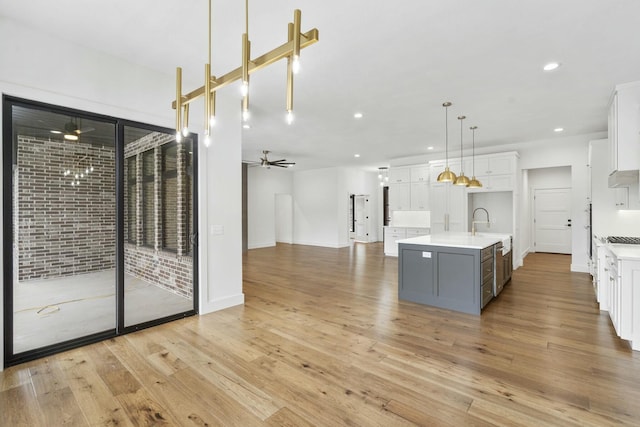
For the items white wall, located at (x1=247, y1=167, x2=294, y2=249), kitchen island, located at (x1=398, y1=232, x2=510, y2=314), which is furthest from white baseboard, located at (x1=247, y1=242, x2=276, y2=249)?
kitchen island, located at (x1=398, y1=232, x2=510, y2=314)

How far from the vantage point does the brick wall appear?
2938 mm

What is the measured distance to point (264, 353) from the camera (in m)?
2.80

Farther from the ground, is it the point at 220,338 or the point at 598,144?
the point at 598,144

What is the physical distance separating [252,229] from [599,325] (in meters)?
8.90

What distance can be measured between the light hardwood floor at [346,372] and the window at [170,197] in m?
1.16

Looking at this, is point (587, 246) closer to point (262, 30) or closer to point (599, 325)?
point (599, 325)

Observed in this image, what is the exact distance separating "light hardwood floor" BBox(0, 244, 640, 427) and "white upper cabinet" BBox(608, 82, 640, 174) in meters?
1.92

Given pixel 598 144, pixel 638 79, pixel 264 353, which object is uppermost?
pixel 638 79

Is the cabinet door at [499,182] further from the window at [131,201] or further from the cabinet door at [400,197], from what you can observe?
the window at [131,201]

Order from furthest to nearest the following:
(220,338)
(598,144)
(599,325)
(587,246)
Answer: (587,246), (598,144), (599,325), (220,338)

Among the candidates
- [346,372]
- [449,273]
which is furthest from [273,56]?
[449,273]

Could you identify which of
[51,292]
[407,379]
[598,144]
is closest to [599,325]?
[407,379]

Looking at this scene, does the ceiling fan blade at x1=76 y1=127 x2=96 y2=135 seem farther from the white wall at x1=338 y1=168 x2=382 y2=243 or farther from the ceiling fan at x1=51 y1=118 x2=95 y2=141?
the white wall at x1=338 y1=168 x2=382 y2=243

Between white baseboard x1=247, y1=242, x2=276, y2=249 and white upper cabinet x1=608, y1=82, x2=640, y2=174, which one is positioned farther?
white baseboard x1=247, y1=242, x2=276, y2=249
